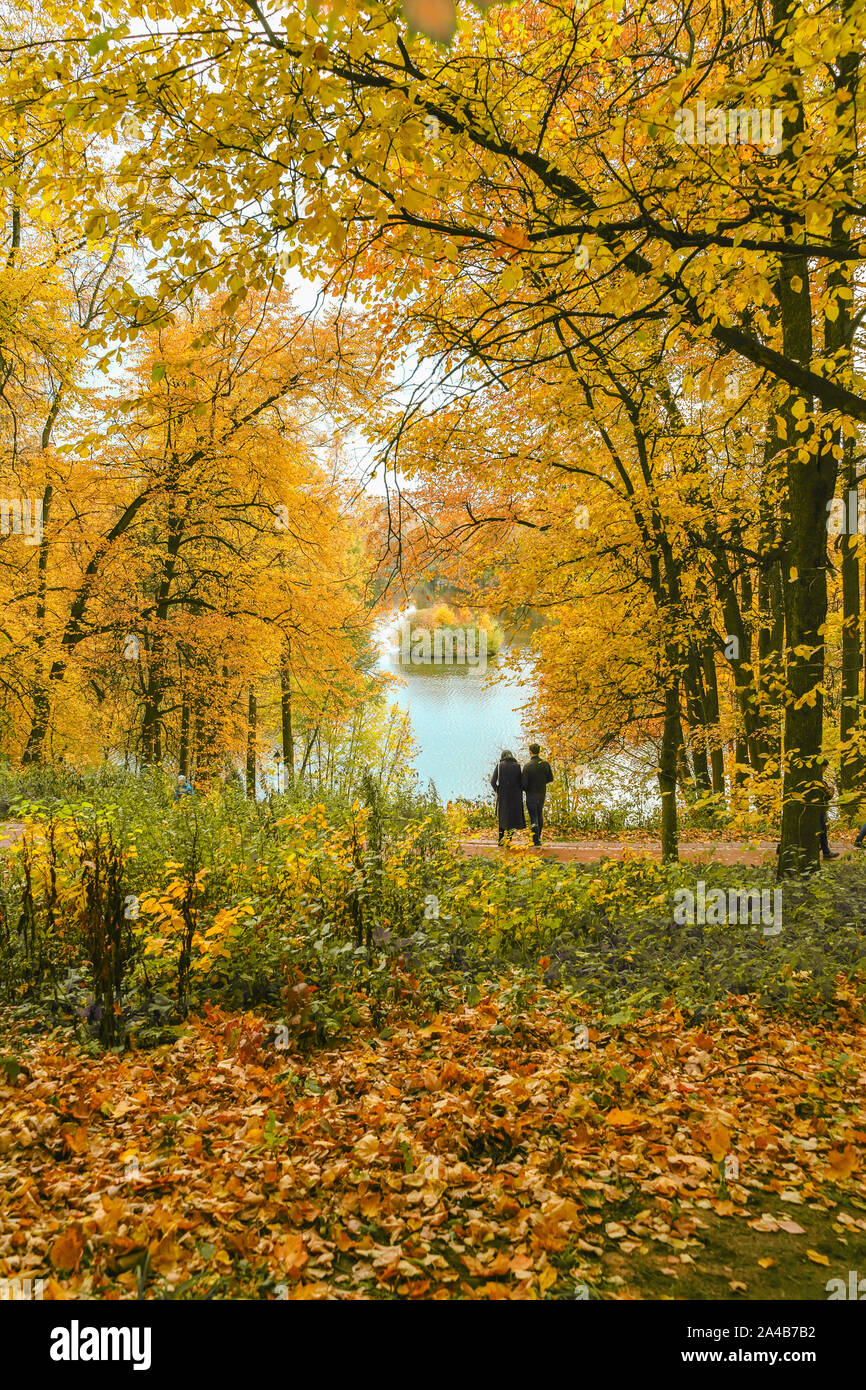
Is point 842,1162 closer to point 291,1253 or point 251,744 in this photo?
point 291,1253

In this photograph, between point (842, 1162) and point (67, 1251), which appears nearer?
point (67, 1251)

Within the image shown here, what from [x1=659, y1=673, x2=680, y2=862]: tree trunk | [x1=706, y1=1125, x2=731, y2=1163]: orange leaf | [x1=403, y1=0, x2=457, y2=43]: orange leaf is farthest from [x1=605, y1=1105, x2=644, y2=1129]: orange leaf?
[x1=659, y1=673, x2=680, y2=862]: tree trunk

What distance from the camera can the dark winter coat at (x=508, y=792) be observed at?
12.7 m

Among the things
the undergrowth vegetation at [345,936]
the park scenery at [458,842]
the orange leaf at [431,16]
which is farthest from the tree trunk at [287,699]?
the orange leaf at [431,16]

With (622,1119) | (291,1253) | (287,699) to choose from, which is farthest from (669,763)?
(287,699)

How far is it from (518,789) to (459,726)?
85.9 feet

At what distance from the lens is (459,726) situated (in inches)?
1533

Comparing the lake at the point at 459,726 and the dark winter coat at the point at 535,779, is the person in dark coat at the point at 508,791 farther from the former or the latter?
the lake at the point at 459,726

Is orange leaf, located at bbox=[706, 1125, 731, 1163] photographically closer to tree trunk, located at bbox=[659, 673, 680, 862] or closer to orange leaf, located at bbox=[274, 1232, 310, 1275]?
orange leaf, located at bbox=[274, 1232, 310, 1275]

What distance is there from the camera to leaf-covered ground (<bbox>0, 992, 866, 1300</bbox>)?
8.40 feet

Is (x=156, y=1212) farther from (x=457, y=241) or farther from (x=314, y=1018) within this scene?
(x=457, y=241)

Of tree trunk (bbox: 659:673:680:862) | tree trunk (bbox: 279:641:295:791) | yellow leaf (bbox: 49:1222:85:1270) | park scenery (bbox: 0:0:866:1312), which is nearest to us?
yellow leaf (bbox: 49:1222:85:1270)

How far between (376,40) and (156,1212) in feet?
15.4
